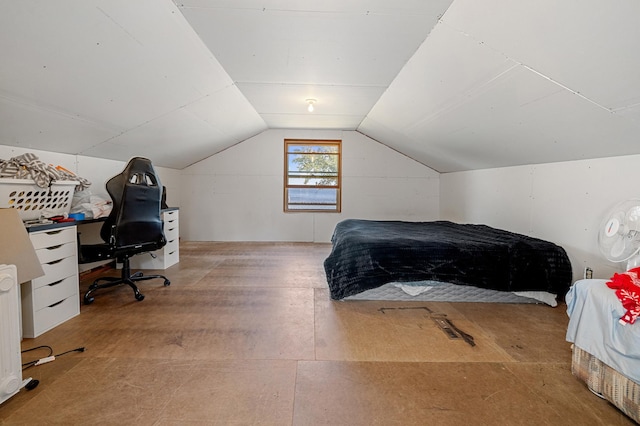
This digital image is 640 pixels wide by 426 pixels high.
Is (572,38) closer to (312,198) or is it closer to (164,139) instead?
(164,139)

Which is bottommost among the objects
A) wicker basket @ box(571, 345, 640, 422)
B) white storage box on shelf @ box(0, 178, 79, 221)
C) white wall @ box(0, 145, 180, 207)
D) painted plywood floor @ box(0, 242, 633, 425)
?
painted plywood floor @ box(0, 242, 633, 425)

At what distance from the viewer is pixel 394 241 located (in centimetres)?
285

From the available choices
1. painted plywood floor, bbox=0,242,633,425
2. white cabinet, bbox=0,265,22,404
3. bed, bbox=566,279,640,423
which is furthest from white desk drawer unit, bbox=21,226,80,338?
bed, bbox=566,279,640,423

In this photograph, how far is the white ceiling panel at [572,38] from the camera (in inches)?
55.9

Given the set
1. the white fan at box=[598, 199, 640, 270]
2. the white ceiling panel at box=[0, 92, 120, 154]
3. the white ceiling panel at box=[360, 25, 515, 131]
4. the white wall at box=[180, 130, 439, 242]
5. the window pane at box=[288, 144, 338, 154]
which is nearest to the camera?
the white fan at box=[598, 199, 640, 270]

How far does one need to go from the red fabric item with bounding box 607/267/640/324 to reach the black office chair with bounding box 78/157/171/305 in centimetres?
323

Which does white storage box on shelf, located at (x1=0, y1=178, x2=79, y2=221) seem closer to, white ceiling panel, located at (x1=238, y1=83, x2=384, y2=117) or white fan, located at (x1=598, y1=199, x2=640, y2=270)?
white ceiling panel, located at (x1=238, y1=83, x2=384, y2=117)

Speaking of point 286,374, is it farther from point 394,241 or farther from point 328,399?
point 394,241

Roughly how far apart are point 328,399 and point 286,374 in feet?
0.97

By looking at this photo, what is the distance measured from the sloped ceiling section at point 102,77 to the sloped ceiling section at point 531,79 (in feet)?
6.10

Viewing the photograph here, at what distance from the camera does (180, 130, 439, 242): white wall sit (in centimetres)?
589

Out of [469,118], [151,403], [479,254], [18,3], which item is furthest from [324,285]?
[18,3]

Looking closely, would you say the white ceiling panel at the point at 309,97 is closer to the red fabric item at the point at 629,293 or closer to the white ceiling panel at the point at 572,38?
the white ceiling panel at the point at 572,38

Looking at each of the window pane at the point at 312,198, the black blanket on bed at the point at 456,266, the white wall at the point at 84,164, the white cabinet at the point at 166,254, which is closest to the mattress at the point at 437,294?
the black blanket on bed at the point at 456,266
